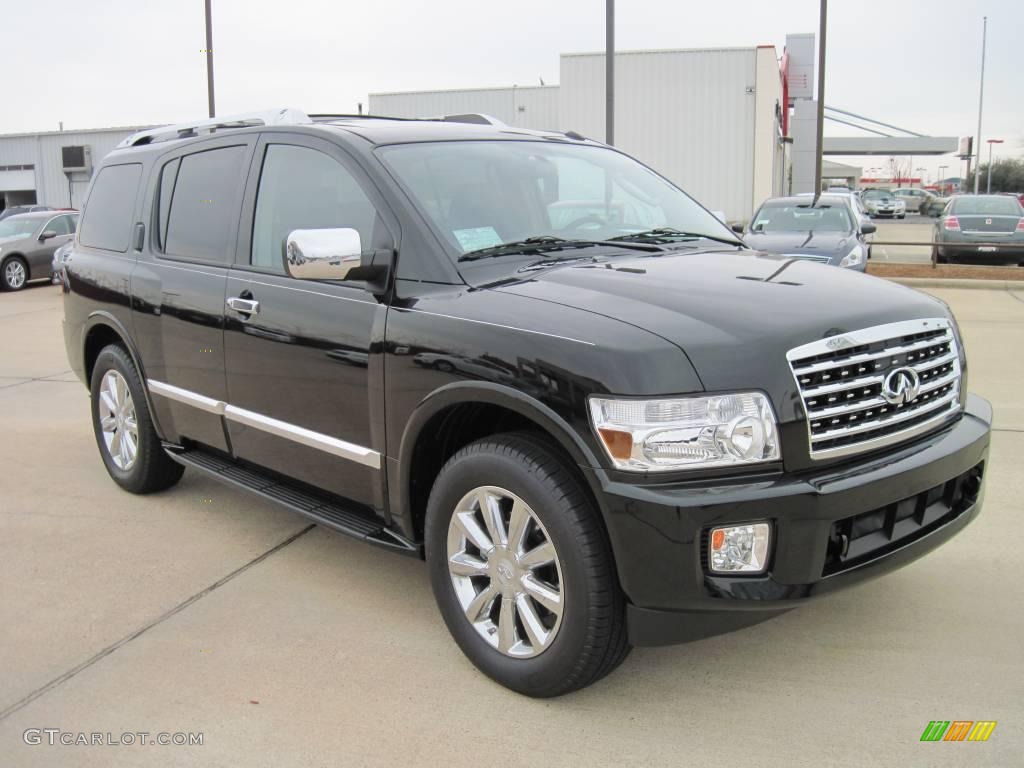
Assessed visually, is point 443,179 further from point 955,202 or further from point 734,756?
point 955,202

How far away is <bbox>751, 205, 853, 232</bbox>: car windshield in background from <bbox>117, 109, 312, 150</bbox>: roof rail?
9.41 m

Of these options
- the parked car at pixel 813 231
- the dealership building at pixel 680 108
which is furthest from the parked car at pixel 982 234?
the dealership building at pixel 680 108

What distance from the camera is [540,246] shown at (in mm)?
3633

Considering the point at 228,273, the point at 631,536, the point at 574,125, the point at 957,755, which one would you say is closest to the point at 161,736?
the point at 631,536

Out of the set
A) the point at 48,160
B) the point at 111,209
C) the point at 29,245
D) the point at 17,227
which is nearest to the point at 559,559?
the point at 111,209

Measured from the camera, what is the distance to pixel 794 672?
322cm

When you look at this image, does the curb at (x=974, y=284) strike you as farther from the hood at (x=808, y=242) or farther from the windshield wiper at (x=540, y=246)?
the windshield wiper at (x=540, y=246)

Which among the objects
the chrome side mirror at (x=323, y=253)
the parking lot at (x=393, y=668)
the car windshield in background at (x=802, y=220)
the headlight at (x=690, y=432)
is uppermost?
the car windshield in background at (x=802, y=220)

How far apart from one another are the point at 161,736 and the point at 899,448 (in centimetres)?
246

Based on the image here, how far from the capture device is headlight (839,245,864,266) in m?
11.6

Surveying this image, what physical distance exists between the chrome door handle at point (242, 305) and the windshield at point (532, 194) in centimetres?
86

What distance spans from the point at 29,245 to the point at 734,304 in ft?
62.3

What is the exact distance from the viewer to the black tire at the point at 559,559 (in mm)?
2754

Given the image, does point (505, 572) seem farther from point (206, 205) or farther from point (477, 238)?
point (206, 205)
